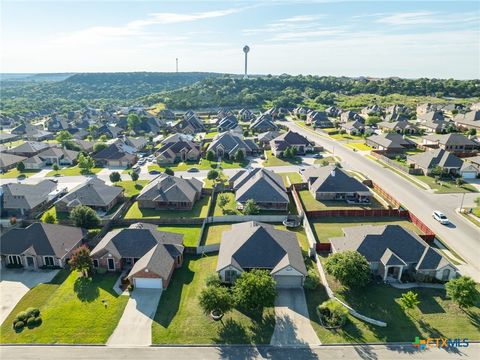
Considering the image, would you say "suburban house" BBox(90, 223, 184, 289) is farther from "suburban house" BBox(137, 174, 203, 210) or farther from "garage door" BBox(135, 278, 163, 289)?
"suburban house" BBox(137, 174, 203, 210)

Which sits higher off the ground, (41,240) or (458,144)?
(458,144)

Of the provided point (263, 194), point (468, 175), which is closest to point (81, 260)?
point (263, 194)

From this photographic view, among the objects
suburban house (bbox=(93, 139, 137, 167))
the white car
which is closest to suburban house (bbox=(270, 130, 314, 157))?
suburban house (bbox=(93, 139, 137, 167))

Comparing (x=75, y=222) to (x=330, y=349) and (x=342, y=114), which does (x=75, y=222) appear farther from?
(x=342, y=114)

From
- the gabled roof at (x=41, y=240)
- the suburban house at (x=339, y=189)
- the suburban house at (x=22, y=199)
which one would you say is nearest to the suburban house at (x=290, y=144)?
the suburban house at (x=339, y=189)

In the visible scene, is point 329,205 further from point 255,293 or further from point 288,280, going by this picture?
point 255,293

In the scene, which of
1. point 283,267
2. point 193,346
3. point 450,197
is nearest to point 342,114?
point 450,197
